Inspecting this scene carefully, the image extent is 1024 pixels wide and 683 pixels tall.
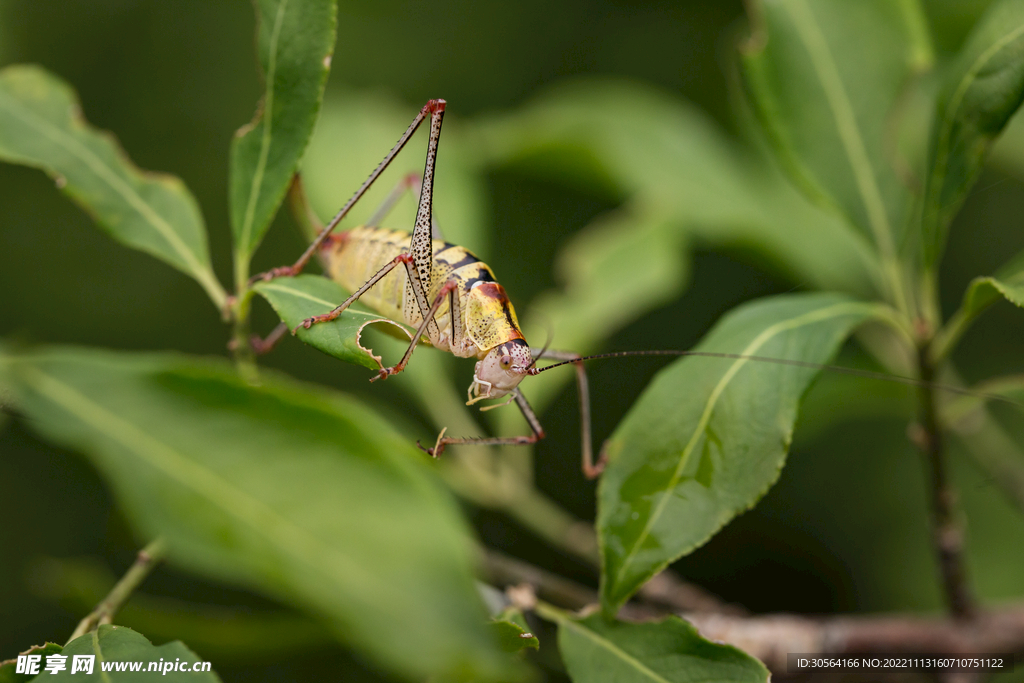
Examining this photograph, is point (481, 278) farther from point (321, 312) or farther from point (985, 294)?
point (985, 294)

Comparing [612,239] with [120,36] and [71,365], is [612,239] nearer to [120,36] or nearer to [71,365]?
[71,365]

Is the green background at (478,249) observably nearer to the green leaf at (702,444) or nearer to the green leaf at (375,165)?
the green leaf at (375,165)

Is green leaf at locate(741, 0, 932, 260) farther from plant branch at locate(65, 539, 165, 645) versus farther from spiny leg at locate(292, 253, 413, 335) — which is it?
plant branch at locate(65, 539, 165, 645)

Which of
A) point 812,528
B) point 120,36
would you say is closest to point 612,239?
point 812,528

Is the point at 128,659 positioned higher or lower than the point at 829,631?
higher

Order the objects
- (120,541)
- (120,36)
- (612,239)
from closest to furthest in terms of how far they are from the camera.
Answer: (120,541), (612,239), (120,36)

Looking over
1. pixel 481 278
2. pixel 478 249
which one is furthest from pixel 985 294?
pixel 478 249
